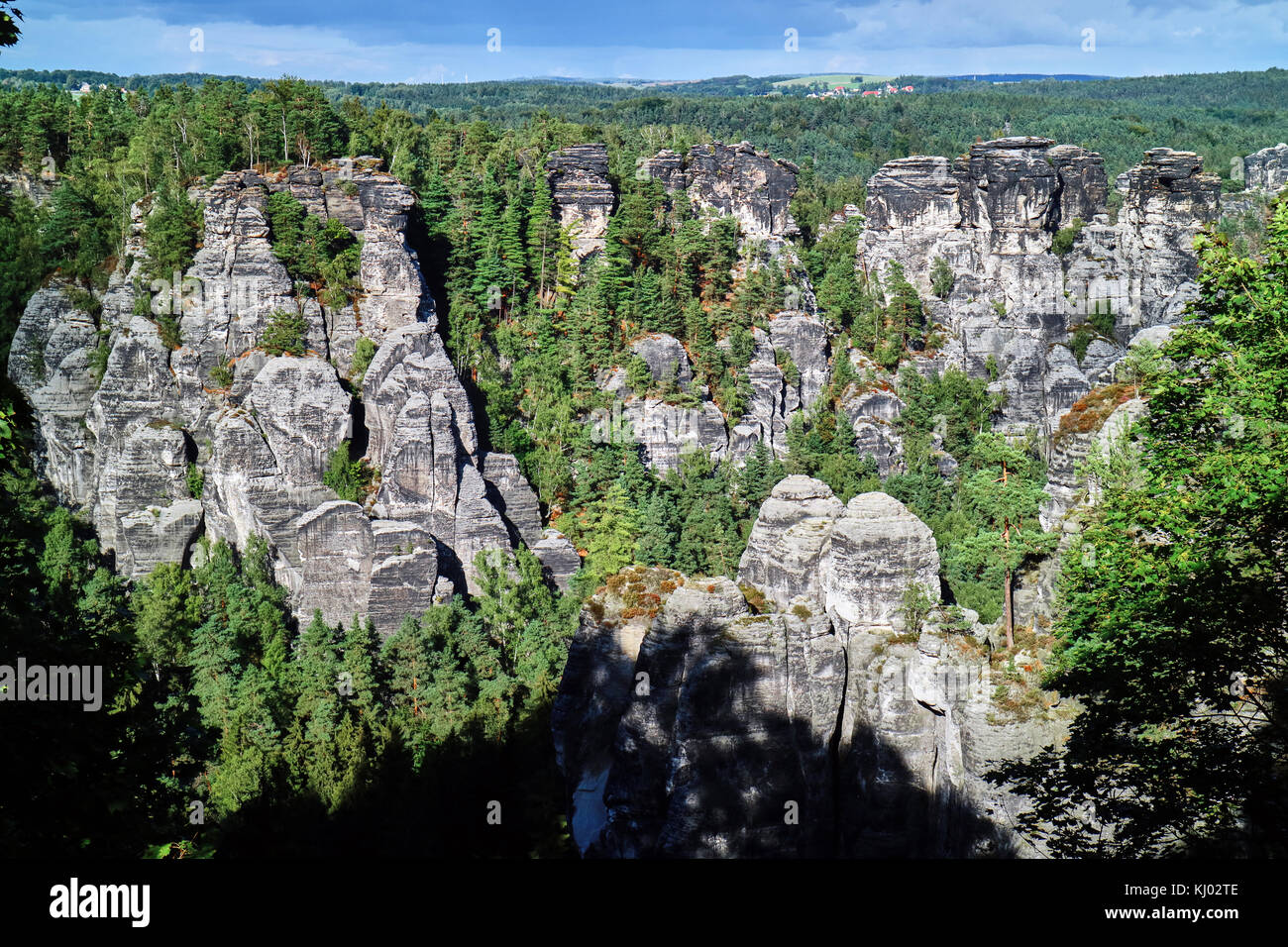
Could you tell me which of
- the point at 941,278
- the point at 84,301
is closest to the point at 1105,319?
the point at 941,278

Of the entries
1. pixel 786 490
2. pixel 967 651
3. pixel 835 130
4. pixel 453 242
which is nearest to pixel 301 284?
pixel 453 242

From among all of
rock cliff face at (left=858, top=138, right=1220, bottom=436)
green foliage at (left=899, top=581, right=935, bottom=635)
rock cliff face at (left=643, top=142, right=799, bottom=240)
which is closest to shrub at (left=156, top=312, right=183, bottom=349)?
rock cliff face at (left=643, top=142, right=799, bottom=240)

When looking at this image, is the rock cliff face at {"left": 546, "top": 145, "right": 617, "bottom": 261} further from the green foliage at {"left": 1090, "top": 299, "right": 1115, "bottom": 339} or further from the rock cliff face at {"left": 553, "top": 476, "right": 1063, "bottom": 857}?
the rock cliff face at {"left": 553, "top": 476, "right": 1063, "bottom": 857}

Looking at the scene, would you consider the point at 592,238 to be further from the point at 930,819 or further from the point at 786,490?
the point at 930,819

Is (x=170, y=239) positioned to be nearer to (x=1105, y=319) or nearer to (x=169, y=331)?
(x=169, y=331)

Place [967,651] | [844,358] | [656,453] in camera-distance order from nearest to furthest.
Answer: [967,651]
[656,453]
[844,358]

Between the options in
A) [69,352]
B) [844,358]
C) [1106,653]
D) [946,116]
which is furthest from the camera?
[946,116]

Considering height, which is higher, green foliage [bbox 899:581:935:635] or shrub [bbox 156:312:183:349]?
shrub [bbox 156:312:183:349]
